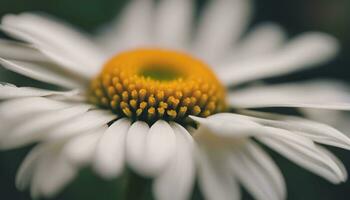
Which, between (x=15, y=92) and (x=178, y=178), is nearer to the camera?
(x=178, y=178)

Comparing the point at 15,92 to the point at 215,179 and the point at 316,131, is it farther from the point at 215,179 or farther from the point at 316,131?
the point at 316,131

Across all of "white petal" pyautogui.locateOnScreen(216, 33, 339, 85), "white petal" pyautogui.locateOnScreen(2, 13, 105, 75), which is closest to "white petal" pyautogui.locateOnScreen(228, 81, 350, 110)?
"white petal" pyautogui.locateOnScreen(216, 33, 339, 85)

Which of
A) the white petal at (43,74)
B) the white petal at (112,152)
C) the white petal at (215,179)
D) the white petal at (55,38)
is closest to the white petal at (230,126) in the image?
the white petal at (215,179)

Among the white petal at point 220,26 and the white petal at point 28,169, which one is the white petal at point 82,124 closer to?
the white petal at point 28,169

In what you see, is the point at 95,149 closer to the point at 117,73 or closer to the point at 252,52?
the point at 117,73

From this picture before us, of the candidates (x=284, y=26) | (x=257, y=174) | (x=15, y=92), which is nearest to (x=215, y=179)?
(x=257, y=174)

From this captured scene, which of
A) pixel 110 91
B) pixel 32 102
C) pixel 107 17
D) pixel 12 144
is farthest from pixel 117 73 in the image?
pixel 107 17
